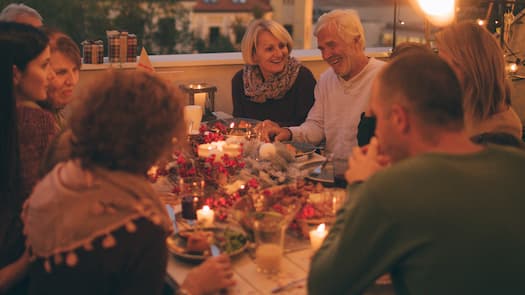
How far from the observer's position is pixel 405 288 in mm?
1222

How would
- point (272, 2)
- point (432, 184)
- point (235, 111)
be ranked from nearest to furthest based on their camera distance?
point (432, 184) → point (235, 111) → point (272, 2)

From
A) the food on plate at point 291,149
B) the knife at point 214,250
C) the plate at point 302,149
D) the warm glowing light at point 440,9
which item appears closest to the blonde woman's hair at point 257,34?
the warm glowing light at point 440,9

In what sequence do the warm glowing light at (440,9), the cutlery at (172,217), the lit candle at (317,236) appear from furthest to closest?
the warm glowing light at (440,9)
the cutlery at (172,217)
the lit candle at (317,236)

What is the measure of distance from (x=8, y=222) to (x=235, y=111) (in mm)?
2209

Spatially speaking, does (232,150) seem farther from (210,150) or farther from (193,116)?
(193,116)

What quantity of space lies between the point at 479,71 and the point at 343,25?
3.72 ft

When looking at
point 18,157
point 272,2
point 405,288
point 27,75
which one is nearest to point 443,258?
point 405,288

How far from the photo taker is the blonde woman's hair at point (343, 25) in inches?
122

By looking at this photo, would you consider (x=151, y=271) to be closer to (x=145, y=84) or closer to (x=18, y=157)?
(x=145, y=84)

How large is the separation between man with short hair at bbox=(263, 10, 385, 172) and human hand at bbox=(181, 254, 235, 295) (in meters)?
1.46

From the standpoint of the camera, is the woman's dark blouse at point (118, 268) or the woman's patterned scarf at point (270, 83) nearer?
the woman's dark blouse at point (118, 268)

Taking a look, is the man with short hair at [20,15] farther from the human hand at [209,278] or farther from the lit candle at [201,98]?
the human hand at [209,278]

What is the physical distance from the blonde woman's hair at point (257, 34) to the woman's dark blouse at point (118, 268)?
2.44m

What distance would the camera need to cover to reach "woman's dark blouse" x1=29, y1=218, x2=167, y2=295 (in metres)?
1.35
